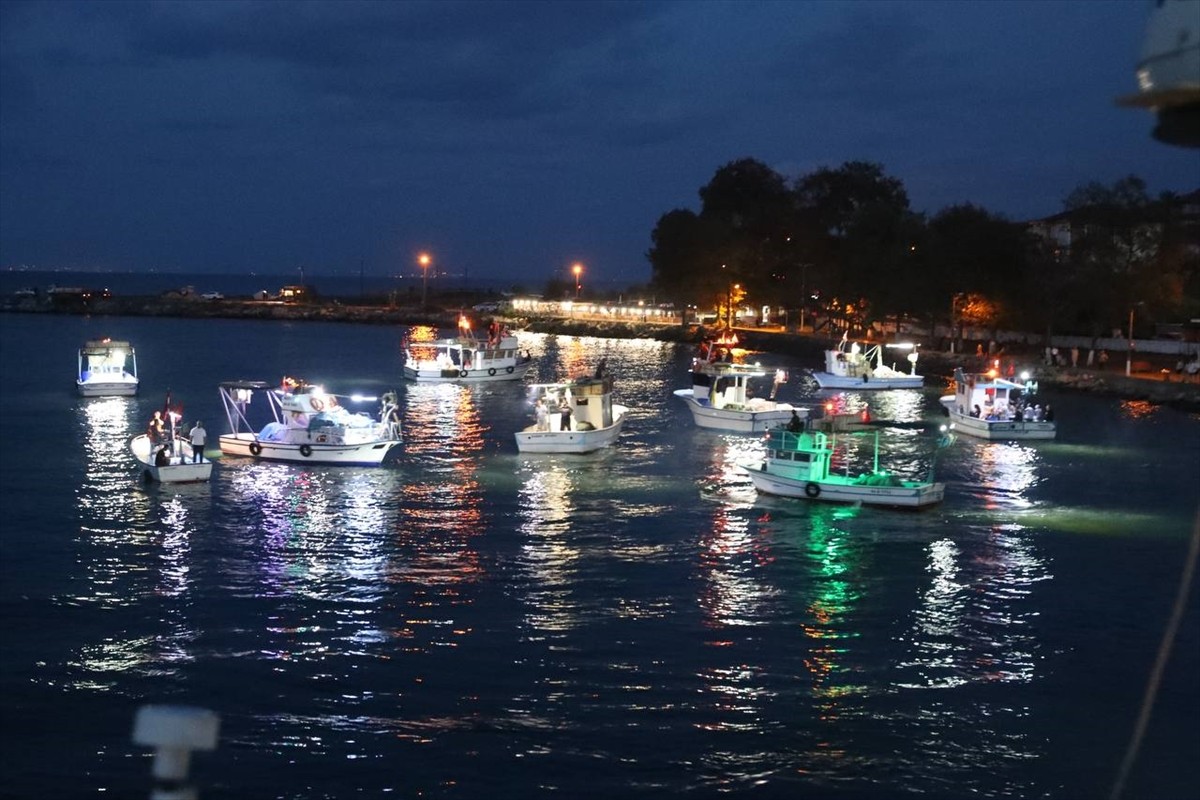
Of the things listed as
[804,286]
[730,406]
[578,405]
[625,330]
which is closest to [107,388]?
[578,405]

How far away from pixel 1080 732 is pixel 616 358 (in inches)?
3189

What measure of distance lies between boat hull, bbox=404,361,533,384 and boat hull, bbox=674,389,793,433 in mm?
25347

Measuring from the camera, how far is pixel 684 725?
18.1 m

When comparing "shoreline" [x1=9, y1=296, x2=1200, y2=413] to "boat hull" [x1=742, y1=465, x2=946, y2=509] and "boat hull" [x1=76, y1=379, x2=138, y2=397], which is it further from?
"boat hull" [x1=76, y1=379, x2=138, y2=397]

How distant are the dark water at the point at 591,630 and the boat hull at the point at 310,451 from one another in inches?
24.1

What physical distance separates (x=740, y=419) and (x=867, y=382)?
23.8 m

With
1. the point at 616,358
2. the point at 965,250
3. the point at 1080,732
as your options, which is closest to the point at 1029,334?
the point at 965,250

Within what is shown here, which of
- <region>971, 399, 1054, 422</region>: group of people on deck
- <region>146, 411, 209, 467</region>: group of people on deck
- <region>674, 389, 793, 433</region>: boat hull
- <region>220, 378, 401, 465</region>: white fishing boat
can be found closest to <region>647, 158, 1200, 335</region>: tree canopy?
<region>971, 399, 1054, 422</region>: group of people on deck

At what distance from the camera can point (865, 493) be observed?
34125mm

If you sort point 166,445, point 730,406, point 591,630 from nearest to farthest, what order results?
1. point 591,630
2. point 166,445
3. point 730,406

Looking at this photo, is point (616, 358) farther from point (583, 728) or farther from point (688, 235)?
point (583, 728)

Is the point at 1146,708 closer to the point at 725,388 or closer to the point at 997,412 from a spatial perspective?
the point at 997,412

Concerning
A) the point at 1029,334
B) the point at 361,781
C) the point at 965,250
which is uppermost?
the point at 965,250

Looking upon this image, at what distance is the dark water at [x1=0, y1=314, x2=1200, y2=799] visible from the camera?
16.9 m
